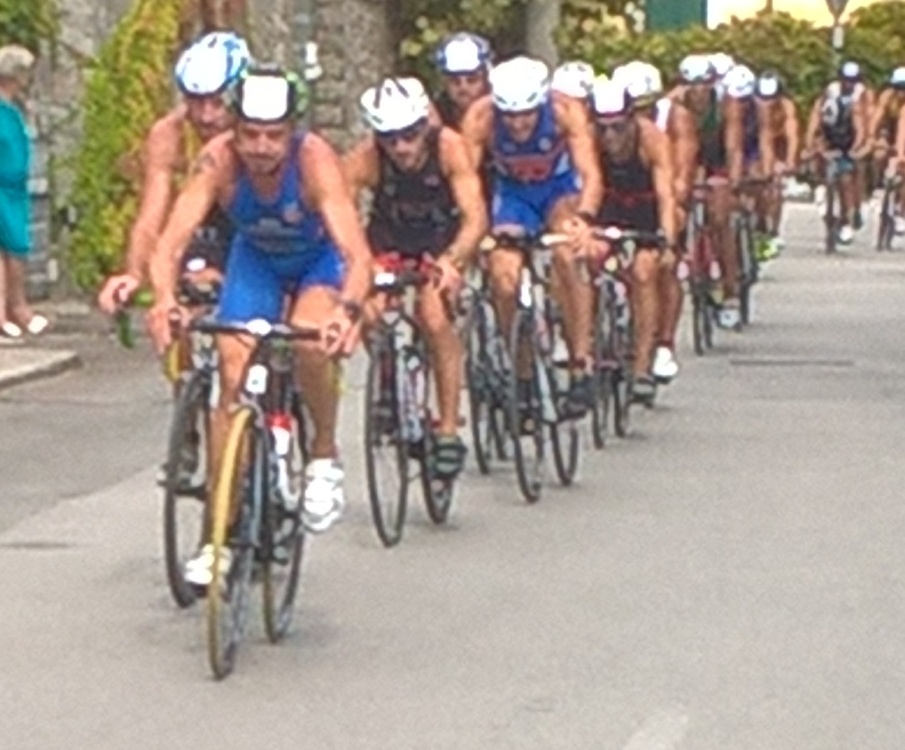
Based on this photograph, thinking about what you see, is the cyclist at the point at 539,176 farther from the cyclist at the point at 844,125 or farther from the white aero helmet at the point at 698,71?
the cyclist at the point at 844,125

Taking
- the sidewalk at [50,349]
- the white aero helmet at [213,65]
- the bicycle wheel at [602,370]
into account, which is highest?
the white aero helmet at [213,65]

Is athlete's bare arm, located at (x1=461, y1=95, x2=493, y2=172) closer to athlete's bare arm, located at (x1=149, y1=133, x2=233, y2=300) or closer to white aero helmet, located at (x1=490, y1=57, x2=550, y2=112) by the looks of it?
white aero helmet, located at (x1=490, y1=57, x2=550, y2=112)

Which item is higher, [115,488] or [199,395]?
[199,395]

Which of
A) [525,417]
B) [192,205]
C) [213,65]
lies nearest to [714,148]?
[525,417]

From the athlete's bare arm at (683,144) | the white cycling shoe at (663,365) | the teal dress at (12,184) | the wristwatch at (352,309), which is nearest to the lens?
the wristwatch at (352,309)

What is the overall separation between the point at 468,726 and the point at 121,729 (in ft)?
3.07

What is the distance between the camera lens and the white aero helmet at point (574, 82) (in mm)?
17156

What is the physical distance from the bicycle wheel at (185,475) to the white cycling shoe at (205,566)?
0.36 ft

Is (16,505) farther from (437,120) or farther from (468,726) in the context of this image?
(468,726)

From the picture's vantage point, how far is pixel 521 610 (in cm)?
1224

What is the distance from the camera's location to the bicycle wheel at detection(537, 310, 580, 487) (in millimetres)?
15703

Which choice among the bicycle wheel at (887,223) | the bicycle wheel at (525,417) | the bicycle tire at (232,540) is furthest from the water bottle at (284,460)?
the bicycle wheel at (887,223)

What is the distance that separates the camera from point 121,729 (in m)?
9.98

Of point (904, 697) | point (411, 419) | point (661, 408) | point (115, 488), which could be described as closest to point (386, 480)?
point (411, 419)
